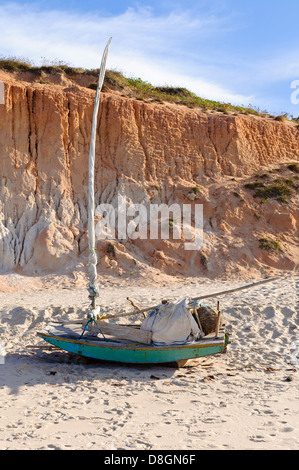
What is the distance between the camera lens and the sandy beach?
5500mm

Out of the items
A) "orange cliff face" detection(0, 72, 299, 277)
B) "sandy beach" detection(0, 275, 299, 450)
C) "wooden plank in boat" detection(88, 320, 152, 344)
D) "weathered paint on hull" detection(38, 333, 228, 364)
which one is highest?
"orange cliff face" detection(0, 72, 299, 277)

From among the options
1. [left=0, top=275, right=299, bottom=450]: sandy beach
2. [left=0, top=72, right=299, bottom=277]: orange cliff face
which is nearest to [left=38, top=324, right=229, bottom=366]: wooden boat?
[left=0, top=275, right=299, bottom=450]: sandy beach

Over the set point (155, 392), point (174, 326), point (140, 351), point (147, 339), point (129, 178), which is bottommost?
point (155, 392)

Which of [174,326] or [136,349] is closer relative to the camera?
[136,349]

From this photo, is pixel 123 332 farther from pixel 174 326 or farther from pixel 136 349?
pixel 174 326

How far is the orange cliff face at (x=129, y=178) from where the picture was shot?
642 inches

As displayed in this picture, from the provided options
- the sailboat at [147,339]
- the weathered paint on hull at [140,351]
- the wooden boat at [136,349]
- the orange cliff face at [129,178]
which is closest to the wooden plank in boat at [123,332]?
the sailboat at [147,339]

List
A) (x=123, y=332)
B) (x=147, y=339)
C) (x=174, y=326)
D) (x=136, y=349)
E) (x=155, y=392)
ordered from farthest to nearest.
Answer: (x=123, y=332), (x=147, y=339), (x=174, y=326), (x=136, y=349), (x=155, y=392)

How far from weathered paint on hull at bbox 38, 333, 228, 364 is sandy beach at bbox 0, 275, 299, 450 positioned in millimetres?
263

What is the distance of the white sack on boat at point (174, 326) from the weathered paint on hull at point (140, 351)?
11.7 inches

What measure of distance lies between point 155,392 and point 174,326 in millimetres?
1395

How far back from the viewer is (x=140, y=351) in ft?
27.2

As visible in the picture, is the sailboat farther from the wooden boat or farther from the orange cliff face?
the orange cliff face

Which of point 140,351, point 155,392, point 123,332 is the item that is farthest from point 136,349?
point 155,392
